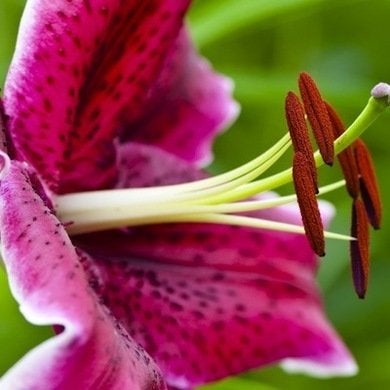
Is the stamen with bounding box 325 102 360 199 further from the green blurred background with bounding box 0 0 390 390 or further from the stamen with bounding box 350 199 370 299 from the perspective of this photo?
the green blurred background with bounding box 0 0 390 390

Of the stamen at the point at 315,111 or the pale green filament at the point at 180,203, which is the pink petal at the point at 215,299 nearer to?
the pale green filament at the point at 180,203

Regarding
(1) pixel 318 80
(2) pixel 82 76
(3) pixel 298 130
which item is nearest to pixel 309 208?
(3) pixel 298 130

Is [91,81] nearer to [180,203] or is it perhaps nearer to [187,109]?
[180,203]

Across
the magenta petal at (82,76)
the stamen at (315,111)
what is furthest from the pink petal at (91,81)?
the stamen at (315,111)

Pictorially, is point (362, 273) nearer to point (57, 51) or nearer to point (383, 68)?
point (57, 51)

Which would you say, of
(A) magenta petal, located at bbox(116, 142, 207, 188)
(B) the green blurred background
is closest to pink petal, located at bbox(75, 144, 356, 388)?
(A) magenta petal, located at bbox(116, 142, 207, 188)
